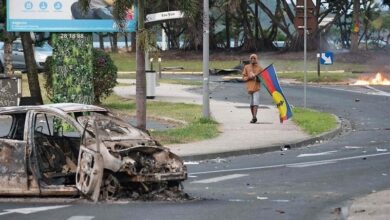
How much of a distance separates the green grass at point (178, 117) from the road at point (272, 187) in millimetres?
2344

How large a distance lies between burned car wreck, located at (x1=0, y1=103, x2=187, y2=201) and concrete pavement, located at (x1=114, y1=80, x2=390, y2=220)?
2.44 meters

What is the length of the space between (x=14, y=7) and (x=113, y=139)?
36.5 feet

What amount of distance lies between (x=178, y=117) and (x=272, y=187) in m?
10.7

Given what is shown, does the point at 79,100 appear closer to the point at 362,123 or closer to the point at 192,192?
the point at 362,123

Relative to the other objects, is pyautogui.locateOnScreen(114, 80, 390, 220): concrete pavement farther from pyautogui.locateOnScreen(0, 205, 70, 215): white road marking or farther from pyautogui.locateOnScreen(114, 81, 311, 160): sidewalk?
pyautogui.locateOnScreen(0, 205, 70, 215): white road marking

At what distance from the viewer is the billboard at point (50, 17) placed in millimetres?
19859

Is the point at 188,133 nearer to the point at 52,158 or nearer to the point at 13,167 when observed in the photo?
the point at 52,158

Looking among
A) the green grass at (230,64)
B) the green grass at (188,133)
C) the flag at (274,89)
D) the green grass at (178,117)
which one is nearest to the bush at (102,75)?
the green grass at (178,117)

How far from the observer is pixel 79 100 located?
65.8 ft

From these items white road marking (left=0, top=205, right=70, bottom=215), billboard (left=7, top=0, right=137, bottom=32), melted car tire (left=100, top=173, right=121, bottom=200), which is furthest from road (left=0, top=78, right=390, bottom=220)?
billboard (left=7, top=0, right=137, bottom=32)

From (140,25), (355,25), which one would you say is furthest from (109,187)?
(355,25)

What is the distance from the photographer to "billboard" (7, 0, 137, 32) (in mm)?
19859

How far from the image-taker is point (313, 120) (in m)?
21.6

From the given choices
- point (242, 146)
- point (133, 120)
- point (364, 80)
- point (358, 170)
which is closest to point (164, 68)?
point (364, 80)
